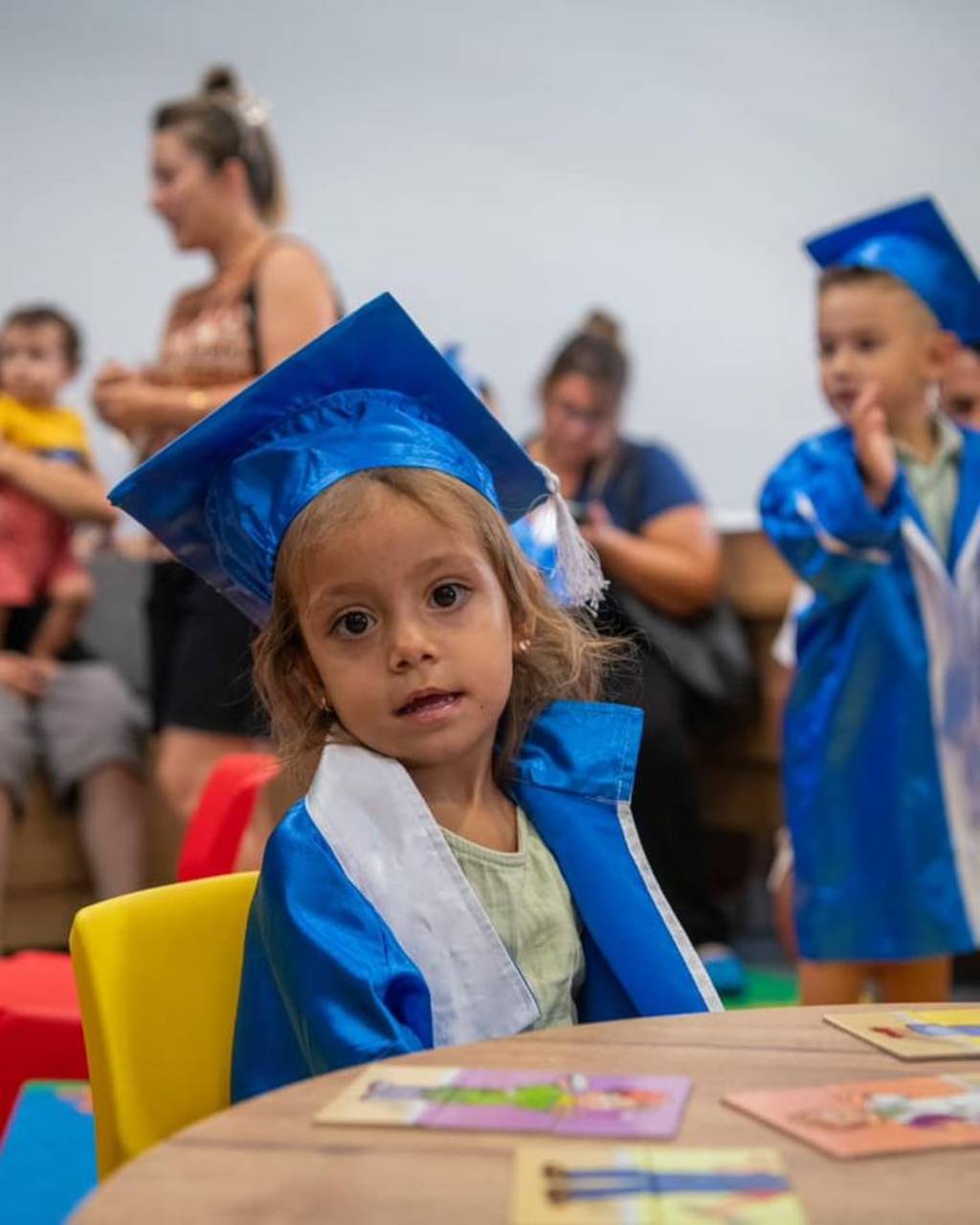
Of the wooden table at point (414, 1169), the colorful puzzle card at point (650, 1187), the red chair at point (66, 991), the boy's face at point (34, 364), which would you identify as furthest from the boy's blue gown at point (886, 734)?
the boy's face at point (34, 364)

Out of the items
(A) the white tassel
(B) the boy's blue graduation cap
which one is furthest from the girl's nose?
(A) the white tassel

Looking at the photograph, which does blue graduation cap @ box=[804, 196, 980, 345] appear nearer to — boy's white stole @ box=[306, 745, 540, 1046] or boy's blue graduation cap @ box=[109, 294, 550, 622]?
boy's blue graduation cap @ box=[109, 294, 550, 622]

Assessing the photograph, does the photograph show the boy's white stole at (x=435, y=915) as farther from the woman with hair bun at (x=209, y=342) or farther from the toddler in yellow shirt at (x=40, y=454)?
the toddler in yellow shirt at (x=40, y=454)

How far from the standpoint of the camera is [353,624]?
1407 mm

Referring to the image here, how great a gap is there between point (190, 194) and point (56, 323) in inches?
50.7

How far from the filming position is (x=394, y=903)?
1.25 metres

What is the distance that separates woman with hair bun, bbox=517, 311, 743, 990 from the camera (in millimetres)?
3922

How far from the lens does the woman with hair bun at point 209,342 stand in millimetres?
2805

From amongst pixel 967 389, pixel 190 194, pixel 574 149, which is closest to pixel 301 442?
pixel 190 194

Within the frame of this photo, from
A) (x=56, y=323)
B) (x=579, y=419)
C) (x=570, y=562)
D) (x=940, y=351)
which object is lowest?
(x=570, y=562)

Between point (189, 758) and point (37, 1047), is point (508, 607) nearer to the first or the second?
point (37, 1047)

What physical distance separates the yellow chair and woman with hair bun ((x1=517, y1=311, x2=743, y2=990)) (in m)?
2.58

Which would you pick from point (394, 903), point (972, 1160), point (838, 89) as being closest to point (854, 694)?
point (394, 903)

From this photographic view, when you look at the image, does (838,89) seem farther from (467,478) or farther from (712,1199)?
(712,1199)
